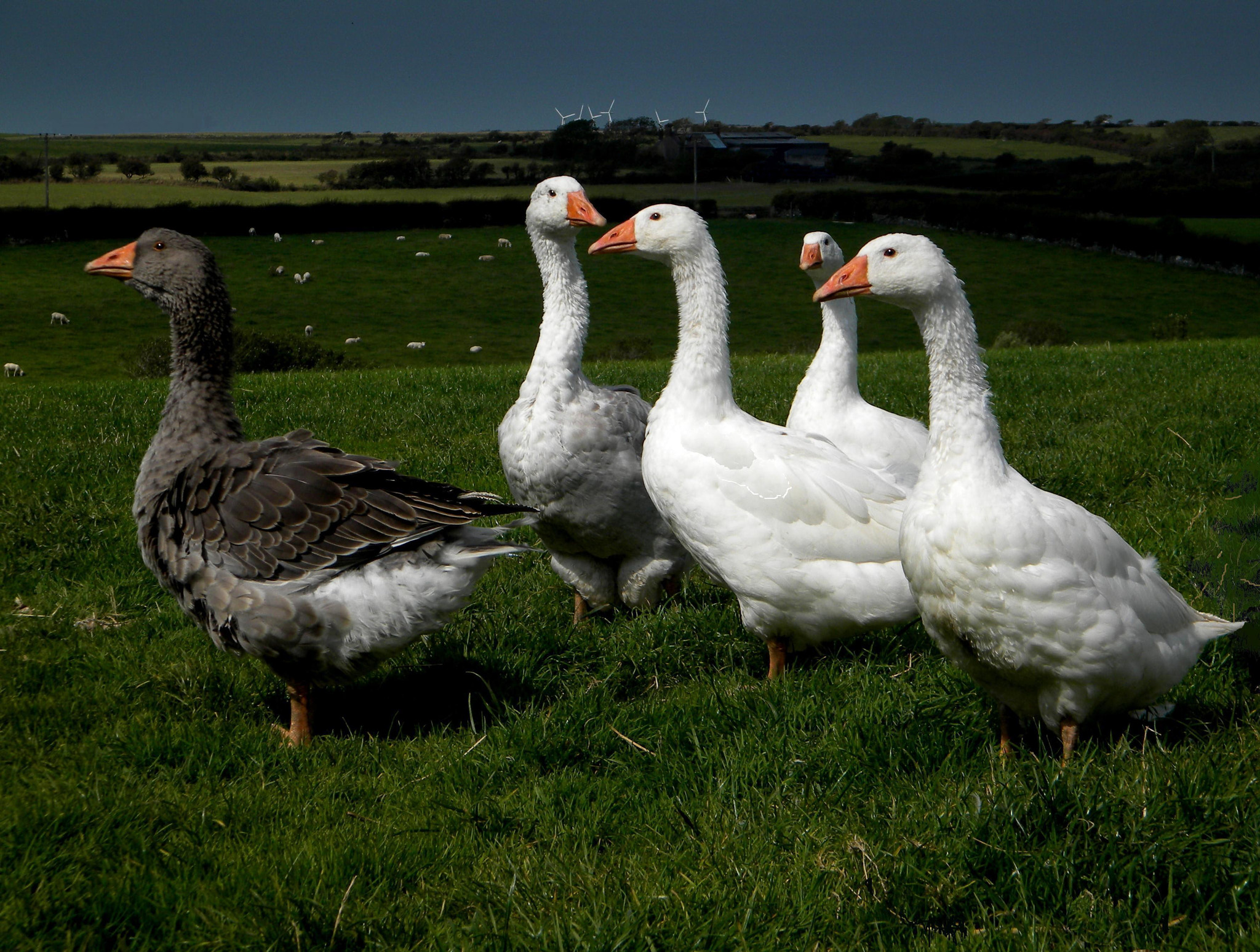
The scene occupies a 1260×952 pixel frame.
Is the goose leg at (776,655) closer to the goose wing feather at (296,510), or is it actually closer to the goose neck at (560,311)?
the goose wing feather at (296,510)

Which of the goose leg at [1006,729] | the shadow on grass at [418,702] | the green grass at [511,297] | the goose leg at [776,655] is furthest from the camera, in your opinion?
the green grass at [511,297]

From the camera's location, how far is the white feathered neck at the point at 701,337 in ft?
18.3

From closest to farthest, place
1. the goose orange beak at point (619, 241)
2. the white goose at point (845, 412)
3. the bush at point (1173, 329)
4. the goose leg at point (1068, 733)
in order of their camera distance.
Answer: the goose leg at point (1068, 733) < the goose orange beak at point (619, 241) < the white goose at point (845, 412) < the bush at point (1173, 329)

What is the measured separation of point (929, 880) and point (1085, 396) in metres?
10.4

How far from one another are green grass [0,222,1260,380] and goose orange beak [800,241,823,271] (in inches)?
1521

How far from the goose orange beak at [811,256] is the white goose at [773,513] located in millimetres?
2802

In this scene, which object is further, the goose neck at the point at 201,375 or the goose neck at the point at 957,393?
the goose neck at the point at 201,375

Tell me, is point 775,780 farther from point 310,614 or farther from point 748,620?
point 310,614

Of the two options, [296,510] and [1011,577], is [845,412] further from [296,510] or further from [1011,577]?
[296,510]

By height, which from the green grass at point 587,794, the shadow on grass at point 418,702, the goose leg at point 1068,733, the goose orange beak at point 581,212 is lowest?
the shadow on grass at point 418,702

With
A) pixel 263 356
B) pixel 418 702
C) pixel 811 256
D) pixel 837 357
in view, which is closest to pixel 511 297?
pixel 263 356

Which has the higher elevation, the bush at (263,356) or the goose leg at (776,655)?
the goose leg at (776,655)

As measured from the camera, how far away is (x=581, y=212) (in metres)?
6.50

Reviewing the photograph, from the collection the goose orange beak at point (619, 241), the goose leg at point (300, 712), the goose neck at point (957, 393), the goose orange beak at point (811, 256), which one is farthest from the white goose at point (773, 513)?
the goose orange beak at point (811, 256)
